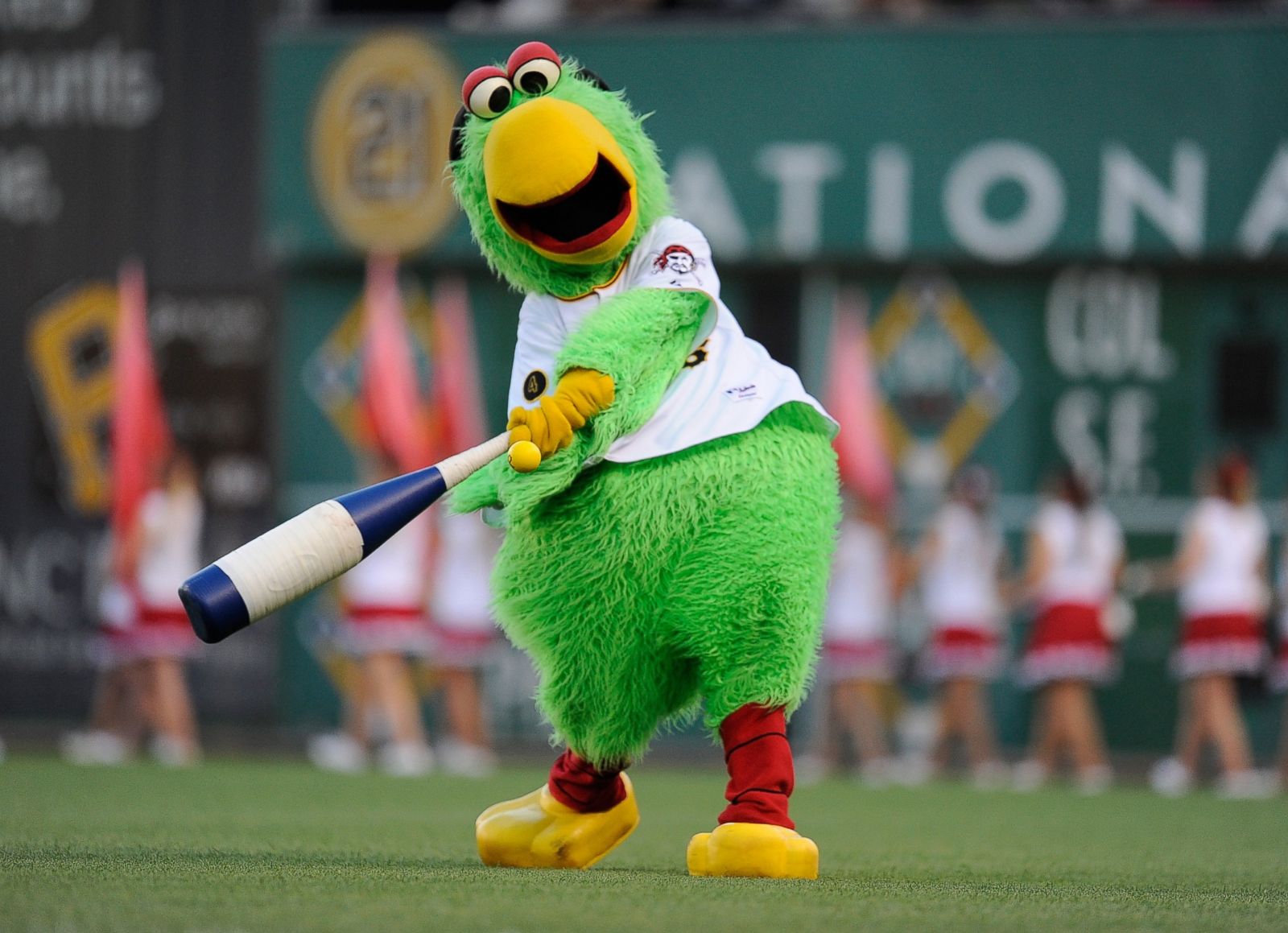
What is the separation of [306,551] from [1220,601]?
24.9 feet

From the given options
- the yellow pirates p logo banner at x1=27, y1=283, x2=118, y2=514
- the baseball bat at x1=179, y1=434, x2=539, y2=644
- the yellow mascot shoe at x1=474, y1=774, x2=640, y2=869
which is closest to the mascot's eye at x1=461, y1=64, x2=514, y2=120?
the baseball bat at x1=179, y1=434, x2=539, y2=644

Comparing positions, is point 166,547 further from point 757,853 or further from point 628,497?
point 757,853

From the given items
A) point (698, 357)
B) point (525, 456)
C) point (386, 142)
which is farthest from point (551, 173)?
point (386, 142)

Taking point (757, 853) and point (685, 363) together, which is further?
point (685, 363)

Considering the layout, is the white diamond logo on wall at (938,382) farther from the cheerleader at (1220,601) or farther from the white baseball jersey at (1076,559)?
the cheerleader at (1220,601)

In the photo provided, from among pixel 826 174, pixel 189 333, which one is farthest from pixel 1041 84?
pixel 189 333

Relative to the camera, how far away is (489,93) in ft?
14.6

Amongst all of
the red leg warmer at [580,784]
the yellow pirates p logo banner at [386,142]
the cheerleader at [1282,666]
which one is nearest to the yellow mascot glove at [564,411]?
the red leg warmer at [580,784]

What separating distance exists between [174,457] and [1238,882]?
8.49m

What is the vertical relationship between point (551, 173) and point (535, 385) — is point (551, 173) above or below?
above

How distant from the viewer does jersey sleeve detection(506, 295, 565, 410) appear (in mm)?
4336

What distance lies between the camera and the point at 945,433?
12.1 meters

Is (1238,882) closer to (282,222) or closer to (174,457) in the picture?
(174,457)

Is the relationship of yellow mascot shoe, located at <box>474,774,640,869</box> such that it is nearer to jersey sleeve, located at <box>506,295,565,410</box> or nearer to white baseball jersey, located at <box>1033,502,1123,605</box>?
jersey sleeve, located at <box>506,295,565,410</box>
